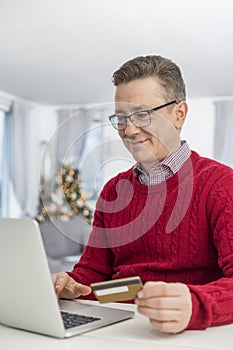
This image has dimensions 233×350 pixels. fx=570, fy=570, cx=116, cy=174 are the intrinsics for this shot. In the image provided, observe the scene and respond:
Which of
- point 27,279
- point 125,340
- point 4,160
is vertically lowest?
point 125,340

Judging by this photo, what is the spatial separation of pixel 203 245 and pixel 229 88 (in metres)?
5.31

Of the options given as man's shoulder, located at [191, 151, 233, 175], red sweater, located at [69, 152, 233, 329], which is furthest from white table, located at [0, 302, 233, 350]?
man's shoulder, located at [191, 151, 233, 175]

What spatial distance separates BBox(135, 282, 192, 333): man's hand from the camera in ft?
3.41

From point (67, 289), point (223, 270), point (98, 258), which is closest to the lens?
point (223, 270)

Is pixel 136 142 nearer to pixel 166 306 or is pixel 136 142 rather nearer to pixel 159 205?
pixel 159 205

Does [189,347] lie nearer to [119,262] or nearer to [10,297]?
[10,297]

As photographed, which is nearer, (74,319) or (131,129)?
(74,319)

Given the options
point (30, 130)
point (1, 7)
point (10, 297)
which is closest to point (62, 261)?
point (1, 7)

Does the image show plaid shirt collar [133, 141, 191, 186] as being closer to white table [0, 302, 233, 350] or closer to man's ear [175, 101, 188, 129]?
man's ear [175, 101, 188, 129]

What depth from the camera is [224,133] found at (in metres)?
7.04

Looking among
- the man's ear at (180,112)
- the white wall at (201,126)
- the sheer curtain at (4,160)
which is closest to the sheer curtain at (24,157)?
the sheer curtain at (4,160)

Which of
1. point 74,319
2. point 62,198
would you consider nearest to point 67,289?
point 74,319

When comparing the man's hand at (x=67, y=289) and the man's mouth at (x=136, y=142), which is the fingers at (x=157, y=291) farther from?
the man's mouth at (x=136, y=142)

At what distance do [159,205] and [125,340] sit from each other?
1.79 ft
